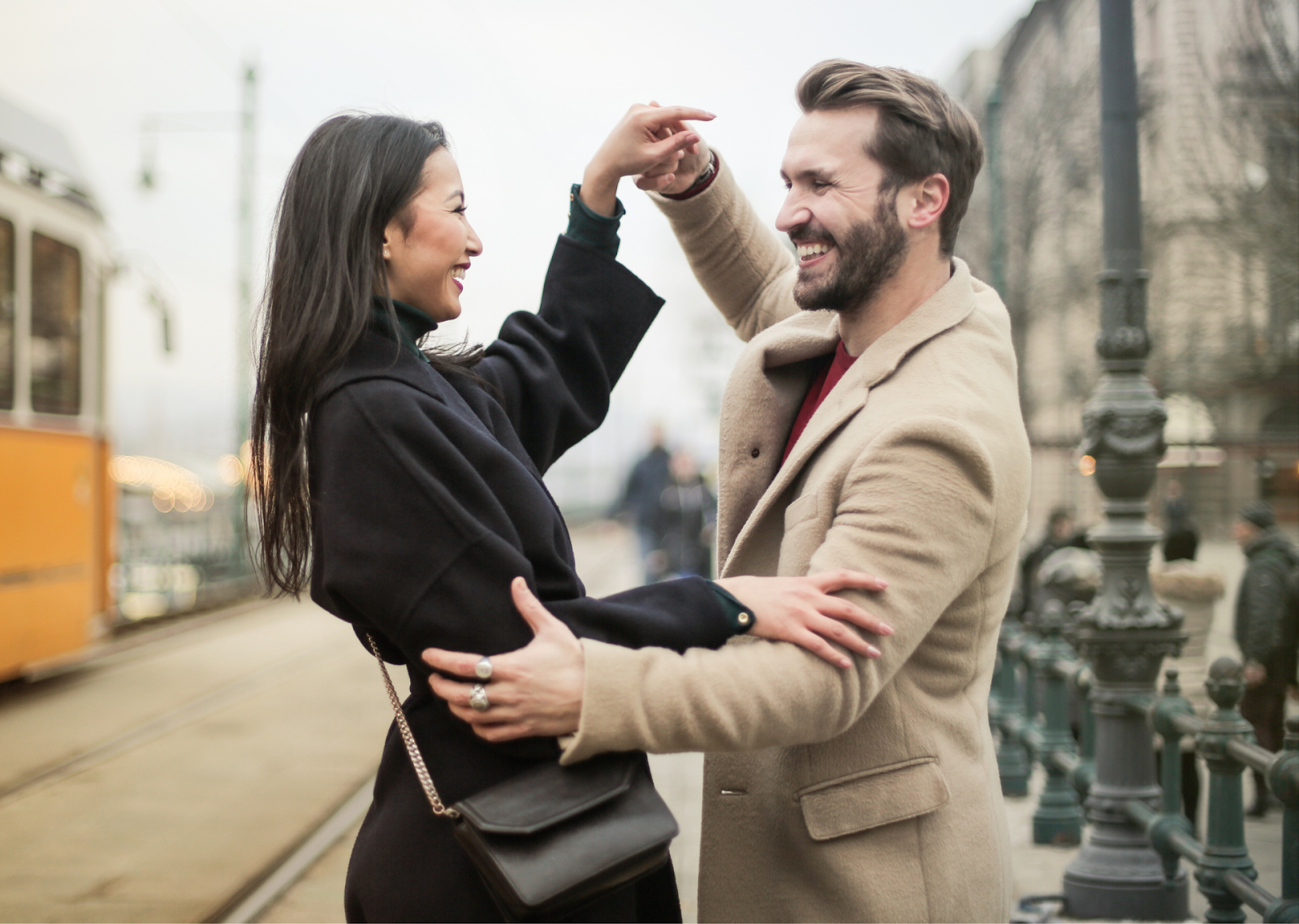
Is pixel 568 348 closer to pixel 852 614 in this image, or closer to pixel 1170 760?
pixel 852 614

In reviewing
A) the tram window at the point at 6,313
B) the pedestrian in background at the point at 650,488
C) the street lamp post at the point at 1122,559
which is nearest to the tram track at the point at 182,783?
the tram window at the point at 6,313

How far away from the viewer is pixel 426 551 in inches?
65.4

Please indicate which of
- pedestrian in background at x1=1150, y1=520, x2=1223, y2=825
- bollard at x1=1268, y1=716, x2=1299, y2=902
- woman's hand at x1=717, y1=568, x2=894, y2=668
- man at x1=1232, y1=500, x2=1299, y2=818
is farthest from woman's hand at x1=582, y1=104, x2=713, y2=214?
pedestrian in background at x1=1150, y1=520, x2=1223, y2=825

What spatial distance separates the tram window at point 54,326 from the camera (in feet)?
28.4

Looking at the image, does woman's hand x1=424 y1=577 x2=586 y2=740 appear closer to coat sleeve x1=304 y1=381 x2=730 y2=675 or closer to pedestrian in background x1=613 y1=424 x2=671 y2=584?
coat sleeve x1=304 y1=381 x2=730 y2=675

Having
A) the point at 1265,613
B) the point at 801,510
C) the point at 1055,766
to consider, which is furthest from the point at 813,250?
the point at 1265,613

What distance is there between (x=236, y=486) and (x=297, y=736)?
30.7 ft

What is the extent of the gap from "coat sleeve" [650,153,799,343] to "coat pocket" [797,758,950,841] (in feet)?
3.48

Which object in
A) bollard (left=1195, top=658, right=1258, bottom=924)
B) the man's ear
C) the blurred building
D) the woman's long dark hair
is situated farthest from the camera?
the blurred building

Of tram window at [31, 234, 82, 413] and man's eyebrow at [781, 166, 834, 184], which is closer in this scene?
man's eyebrow at [781, 166, 834, 184]

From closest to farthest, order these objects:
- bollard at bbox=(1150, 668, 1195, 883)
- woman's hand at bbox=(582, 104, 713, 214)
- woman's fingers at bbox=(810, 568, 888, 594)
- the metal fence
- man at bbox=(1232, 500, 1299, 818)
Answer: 1. woman's fingers at bbox=(810, 568, 888, 594)
2. woman's hand at bbox=(582, 104, 713, 214)
3. the metal fence
4. bollard at bbox=(1150, 668, 1195, 883)
5. man at bbox=(1232, 500, 1299, 818)

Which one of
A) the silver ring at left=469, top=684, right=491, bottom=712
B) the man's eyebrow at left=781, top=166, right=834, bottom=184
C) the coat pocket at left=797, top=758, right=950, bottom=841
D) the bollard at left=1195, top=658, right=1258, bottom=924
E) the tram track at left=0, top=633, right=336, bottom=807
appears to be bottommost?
the tram track at left=0, top=633, right=336, bottom=807

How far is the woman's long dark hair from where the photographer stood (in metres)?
1.80

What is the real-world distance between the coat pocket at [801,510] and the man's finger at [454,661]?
0.57 metres
